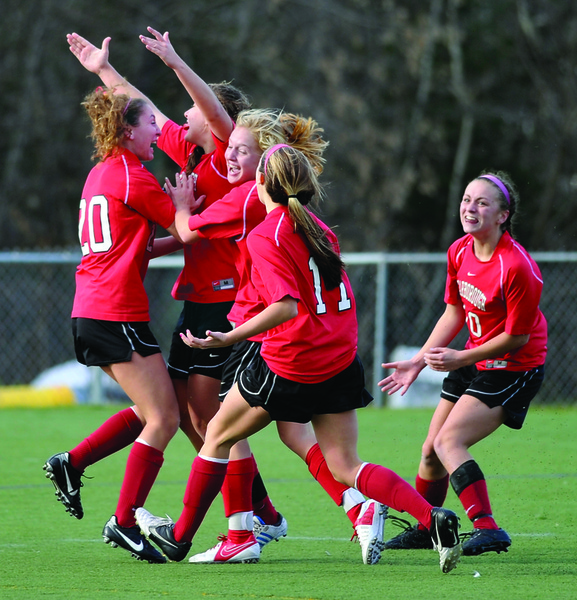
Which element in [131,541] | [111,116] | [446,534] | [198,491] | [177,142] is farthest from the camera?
[177,142]

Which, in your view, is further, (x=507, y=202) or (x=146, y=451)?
(x=507, y=202)

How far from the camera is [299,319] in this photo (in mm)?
4215

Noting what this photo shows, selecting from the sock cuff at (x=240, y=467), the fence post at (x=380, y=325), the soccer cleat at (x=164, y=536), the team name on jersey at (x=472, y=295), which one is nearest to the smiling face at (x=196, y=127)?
the team name on jersey at (x=472, y=295)

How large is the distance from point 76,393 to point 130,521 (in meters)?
8.40

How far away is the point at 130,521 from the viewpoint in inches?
183

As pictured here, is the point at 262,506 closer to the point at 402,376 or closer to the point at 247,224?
the point at 402,376

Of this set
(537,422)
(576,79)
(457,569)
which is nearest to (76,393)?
(537,422)

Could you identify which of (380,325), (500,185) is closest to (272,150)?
(500,185)

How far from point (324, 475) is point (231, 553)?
1.77 feet

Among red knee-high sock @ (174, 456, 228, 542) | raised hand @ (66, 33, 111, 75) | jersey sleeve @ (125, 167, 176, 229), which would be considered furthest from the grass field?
raised hand @ (66, 33, 111, 75)

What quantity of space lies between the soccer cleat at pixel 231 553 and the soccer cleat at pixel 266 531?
0.34 m

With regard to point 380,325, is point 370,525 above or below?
above

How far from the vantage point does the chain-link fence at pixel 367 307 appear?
12.1m

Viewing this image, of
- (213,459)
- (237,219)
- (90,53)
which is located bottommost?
(213,459)
